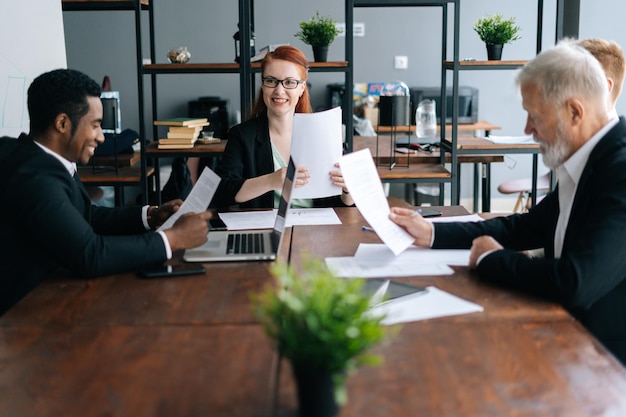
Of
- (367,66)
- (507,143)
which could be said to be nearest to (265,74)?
(507,143)

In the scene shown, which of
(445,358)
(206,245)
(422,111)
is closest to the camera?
(445,358)

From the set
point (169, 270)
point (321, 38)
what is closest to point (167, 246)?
point (169, 270)

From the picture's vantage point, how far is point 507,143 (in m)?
4.07

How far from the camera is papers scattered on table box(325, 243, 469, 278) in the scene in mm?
1823

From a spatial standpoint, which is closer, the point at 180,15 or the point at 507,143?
the point at 507,143

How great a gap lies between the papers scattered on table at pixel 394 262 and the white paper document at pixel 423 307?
18 cm

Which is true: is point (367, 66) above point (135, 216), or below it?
above

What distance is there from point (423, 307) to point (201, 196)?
81 centimetres

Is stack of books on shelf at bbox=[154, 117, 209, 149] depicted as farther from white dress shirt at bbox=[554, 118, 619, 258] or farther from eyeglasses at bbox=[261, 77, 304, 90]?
white dress shirt at bbox=[554, 118, 619, 258]

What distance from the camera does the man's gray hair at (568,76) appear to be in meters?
1.72

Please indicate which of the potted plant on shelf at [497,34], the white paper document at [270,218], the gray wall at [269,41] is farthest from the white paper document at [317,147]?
the gray wall at [269,41]

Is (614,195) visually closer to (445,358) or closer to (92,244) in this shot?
(445,358)

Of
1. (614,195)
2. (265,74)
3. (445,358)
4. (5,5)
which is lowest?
(445,358)

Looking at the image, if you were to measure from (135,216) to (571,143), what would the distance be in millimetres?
1375
